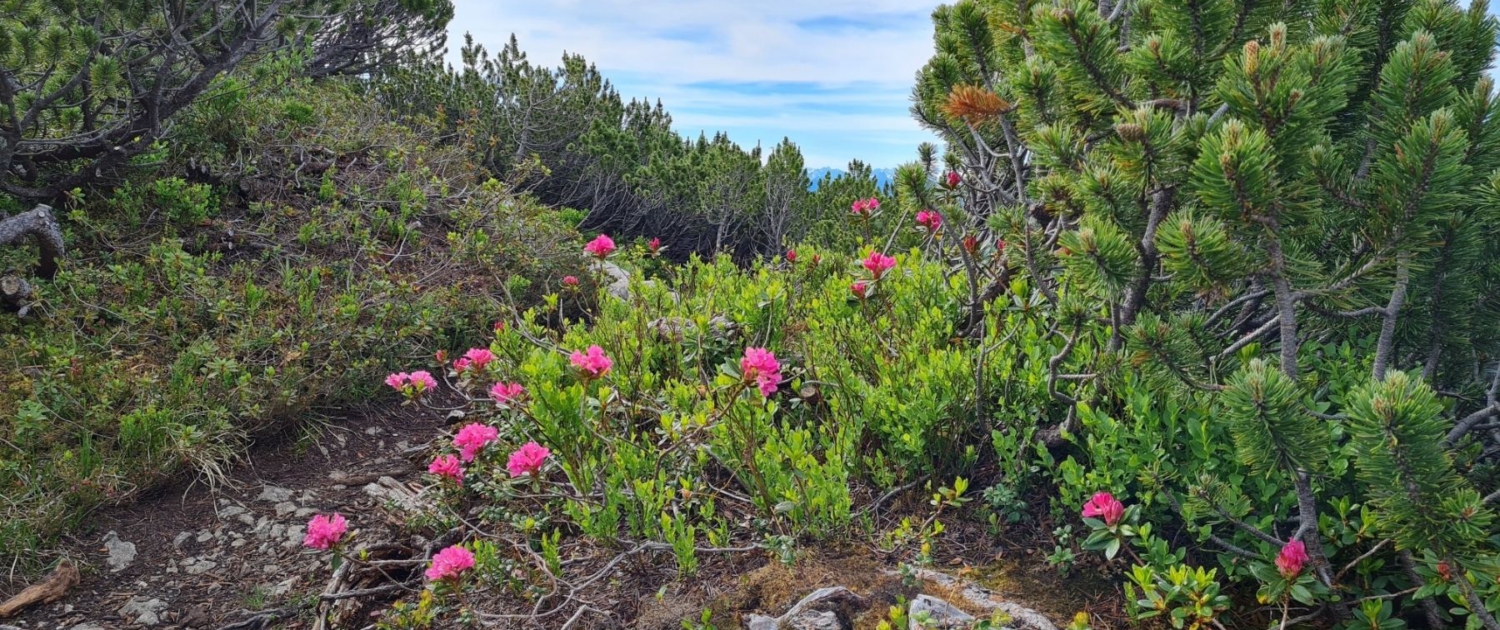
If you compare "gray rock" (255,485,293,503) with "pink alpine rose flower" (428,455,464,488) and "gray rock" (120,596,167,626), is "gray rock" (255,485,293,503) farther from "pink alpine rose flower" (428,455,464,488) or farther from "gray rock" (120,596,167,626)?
"pink alpine rose flower" (428,455,464,488)

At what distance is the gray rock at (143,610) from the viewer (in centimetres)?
326

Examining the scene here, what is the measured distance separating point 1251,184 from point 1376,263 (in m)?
0.49

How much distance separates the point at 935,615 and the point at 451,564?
5.03 feet

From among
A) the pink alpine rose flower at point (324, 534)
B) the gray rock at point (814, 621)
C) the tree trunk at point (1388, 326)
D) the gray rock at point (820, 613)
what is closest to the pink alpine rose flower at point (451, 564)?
the pink alpine rose flower at point (324, 534)

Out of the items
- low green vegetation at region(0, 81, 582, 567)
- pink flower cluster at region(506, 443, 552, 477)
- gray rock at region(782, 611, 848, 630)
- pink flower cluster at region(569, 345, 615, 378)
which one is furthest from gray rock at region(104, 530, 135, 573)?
gray rock at region(782, 611, 848, 630)

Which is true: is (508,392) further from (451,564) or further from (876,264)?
(876,264)

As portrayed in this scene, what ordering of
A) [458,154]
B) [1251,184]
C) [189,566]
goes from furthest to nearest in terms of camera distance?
[458,154] < [189,566] < [1251,184]

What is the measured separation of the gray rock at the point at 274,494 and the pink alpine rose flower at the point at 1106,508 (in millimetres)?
3774

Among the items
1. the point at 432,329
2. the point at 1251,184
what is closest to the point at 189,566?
the point at 432,329

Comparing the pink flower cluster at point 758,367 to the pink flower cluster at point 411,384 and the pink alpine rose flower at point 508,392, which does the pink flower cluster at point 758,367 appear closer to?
the pink alpine rose flower at point 508,392

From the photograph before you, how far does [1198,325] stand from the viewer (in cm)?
229

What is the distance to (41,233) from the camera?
4.79 m

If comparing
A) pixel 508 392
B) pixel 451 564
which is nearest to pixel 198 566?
pixel 508 392

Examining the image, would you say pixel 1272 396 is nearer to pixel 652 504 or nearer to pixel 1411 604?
pixel 1411 604
